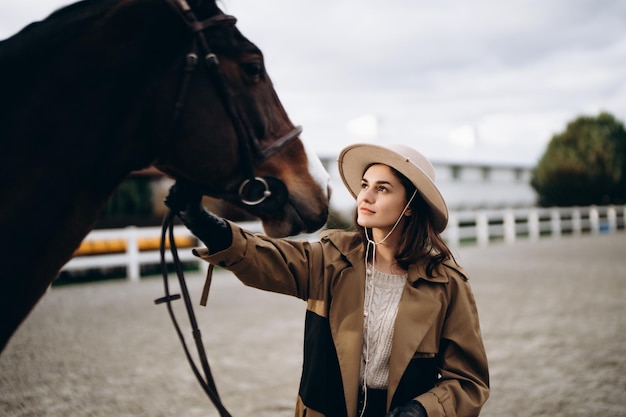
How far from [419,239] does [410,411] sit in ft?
1.97

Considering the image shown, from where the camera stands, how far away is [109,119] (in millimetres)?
1405

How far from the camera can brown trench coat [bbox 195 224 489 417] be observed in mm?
1687

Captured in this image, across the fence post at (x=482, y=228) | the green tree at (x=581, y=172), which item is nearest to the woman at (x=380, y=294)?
the fence post at (x=482, y=228)

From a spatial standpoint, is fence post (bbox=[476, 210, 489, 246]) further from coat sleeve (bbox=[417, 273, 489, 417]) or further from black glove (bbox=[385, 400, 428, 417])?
black glove (bbox=[385, 400, 428, 417])

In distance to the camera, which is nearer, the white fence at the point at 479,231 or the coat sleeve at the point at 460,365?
the coat sleeve at the point at 460,365

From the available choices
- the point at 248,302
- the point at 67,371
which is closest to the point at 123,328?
the point at 67,371

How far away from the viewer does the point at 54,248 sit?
1357mm

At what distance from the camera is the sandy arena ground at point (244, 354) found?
145 inches

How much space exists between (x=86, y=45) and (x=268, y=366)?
12.1ft

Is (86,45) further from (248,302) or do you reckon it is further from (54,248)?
(248,302)

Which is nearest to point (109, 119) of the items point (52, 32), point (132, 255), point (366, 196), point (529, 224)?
point (52, 32)

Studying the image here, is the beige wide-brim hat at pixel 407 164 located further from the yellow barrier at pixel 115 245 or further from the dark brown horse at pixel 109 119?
the yellow barrier at pixel 115 245

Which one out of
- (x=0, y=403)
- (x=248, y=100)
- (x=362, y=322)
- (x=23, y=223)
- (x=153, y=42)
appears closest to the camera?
(x=23, y=223)

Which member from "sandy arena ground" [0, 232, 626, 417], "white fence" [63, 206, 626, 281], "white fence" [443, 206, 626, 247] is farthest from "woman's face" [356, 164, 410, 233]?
"white fence" [443, 206, 626, 247]
